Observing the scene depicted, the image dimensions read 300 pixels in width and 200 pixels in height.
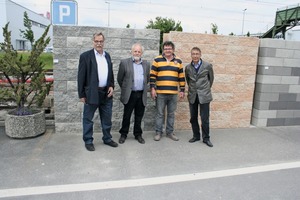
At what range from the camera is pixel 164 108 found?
15.0 ft

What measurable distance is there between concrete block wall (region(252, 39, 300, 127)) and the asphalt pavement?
0.88 m

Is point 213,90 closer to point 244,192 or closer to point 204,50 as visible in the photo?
point 204,50

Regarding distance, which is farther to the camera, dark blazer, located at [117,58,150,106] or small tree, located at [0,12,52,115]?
small tree, located at [0,12,52,115]

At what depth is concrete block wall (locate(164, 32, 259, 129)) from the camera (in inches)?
194

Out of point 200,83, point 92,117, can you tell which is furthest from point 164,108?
point 92,117

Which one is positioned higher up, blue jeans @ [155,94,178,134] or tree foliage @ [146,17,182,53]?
tree foliage @ [146,17,182,53]

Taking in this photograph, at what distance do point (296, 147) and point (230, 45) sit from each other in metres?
2.21

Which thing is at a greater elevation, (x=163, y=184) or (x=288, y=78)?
(x=288, y=78)

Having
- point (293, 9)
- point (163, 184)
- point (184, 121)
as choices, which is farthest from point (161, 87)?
point (293, 9)

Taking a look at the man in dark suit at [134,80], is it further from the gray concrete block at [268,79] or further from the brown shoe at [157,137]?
the gray concrete block at [268,79]

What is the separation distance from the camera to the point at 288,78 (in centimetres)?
554

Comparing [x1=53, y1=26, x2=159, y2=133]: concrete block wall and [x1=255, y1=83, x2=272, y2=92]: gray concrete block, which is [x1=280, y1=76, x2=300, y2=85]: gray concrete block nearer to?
[x1=255, y1=83, x2=272, y2=92]: gray concrete block

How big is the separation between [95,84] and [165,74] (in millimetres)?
1174

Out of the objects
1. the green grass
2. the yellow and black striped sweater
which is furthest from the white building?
the yellow and black striped sweater
